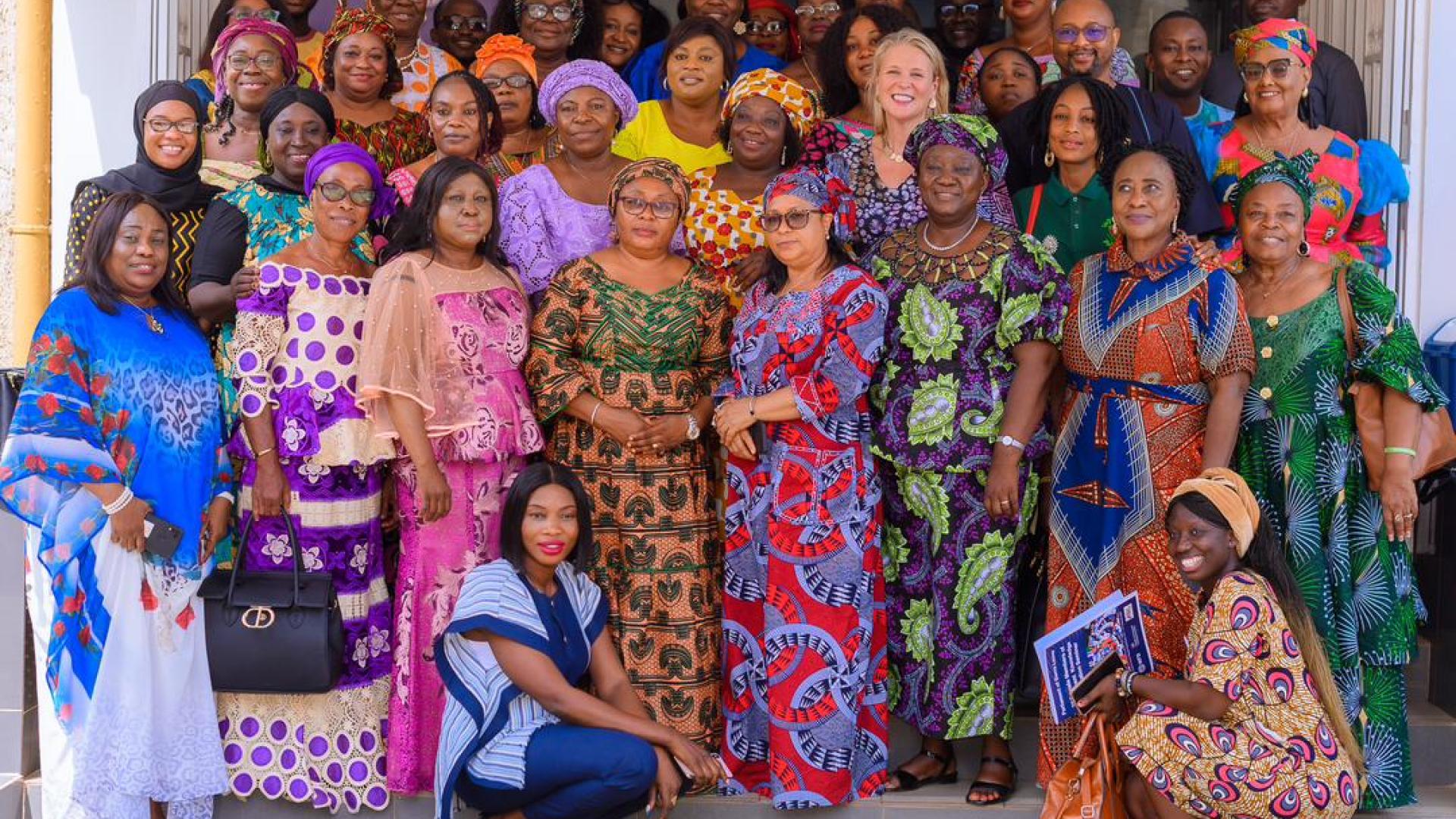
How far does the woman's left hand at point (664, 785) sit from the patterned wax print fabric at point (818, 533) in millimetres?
472

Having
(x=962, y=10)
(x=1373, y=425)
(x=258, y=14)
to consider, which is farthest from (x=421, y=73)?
(x=1373, y=425)

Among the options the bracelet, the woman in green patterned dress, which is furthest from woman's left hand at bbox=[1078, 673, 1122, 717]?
the bracelet

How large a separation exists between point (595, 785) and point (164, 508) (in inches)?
61.6

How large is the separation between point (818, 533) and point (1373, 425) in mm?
1802

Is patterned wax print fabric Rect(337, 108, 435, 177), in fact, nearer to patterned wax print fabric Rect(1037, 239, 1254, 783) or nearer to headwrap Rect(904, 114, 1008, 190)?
headwrap Rect(904, 114, 1008, 190)

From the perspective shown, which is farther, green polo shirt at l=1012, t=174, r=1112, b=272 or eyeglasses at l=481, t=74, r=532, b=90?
eyeglasses at l=481, t=74, r=532, b=90

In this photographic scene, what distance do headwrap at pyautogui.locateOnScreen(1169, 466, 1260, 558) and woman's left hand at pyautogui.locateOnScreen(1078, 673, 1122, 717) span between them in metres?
0.50

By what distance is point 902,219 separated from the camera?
5422 millimetres

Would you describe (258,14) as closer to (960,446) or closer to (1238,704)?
(960,446)

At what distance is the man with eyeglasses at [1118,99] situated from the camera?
5.62 m

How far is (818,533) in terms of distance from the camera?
504 centimetres

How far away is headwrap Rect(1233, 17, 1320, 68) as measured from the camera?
5793 millimetres

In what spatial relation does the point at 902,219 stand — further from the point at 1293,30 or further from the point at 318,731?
the point at 318,731

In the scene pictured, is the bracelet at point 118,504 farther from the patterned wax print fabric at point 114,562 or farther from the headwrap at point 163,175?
the headwrap at point 163,175
